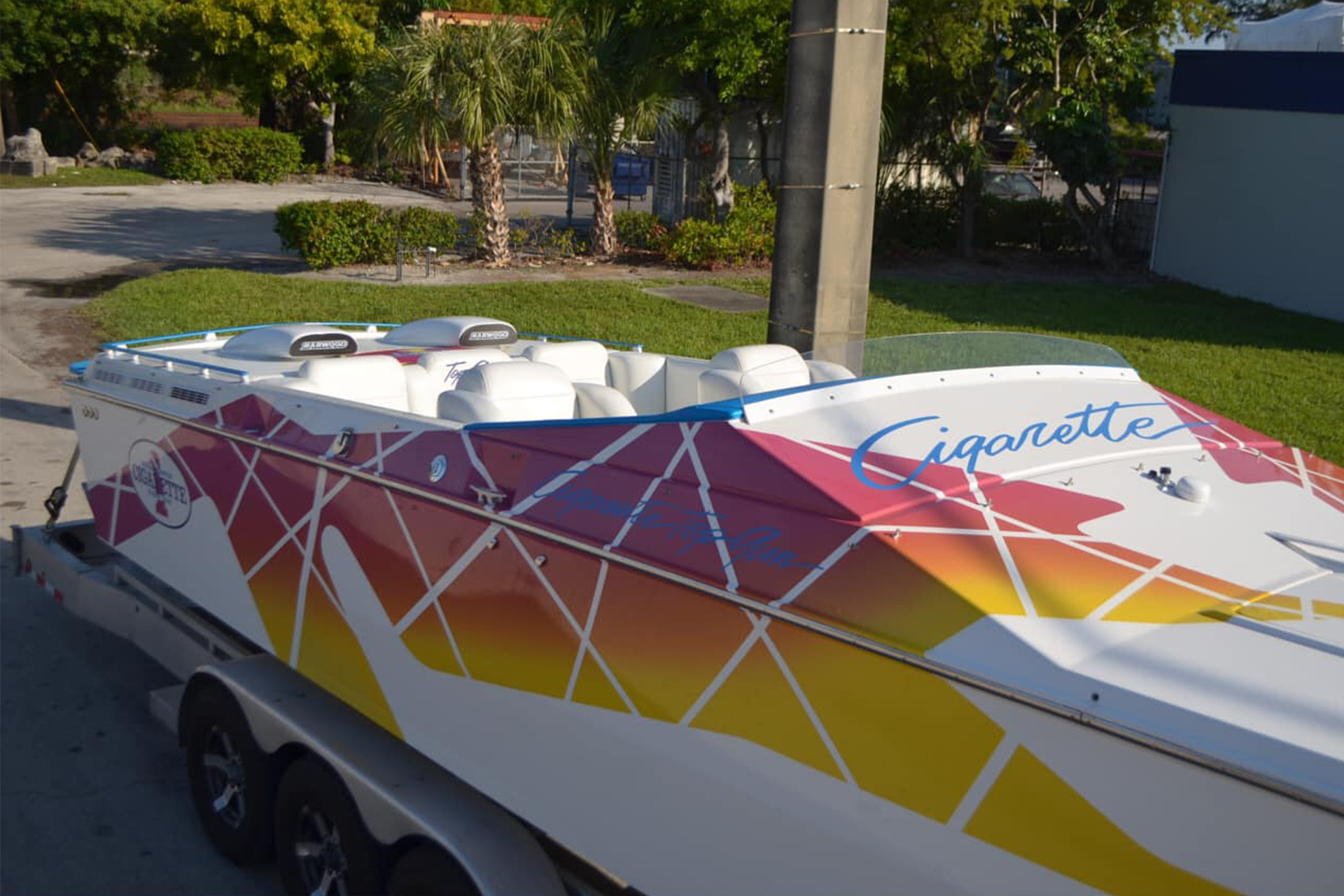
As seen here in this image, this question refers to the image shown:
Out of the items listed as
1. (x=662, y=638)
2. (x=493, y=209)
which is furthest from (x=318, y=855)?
(x=493, y=209)

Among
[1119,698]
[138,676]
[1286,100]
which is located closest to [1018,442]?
[1119,698]

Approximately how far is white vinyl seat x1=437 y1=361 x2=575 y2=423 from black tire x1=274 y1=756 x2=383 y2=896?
1232 millimetres

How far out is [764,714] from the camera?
2801 millimetres

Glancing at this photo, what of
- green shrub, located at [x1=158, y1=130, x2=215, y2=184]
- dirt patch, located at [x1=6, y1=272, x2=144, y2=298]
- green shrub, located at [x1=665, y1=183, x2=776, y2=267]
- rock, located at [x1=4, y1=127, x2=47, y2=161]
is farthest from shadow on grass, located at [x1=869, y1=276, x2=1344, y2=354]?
rock, located at [x1=4, y1=127, x2=47, y2=161]

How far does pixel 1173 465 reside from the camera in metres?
3.42

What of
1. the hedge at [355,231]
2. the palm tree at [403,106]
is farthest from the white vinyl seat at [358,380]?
the hedge at [355,231]

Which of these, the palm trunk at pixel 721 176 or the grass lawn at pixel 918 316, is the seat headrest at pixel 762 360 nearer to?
the grass lawn at pixel 918 316

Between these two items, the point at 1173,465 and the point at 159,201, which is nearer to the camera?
the point at 1173,465

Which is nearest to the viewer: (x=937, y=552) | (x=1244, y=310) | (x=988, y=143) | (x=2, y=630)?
(x=937, y=552)

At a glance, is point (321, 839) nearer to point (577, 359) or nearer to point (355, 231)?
point (577, 359)

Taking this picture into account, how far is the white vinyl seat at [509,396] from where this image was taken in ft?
13.3

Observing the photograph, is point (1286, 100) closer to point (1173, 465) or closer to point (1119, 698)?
point (1173, 465)

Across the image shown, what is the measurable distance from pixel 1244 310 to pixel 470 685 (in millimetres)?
15813

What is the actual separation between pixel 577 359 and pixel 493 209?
14.2m
